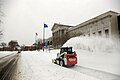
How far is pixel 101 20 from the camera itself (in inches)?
1890

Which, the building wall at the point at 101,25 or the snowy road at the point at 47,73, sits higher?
the building wall at the point at 101,25

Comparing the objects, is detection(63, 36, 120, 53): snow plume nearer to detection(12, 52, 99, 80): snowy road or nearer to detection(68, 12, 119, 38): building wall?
detection(12, 52, 99, 80): snowy road

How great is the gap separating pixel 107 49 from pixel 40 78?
15517 mm

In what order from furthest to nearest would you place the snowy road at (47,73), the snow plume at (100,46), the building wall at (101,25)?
the building wall at (101,25) → the snow plume at (100,46) → the snowy road at (47,73)

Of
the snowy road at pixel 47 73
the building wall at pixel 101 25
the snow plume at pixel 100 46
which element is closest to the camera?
the snowy road at pixel 47 73

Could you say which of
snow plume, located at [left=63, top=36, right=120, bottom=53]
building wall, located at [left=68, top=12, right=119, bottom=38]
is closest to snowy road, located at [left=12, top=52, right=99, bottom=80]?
snow plume, located at [left=63, top=36, right=120, bottom=53]

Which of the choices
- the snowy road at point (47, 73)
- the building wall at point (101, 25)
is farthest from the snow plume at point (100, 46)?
the building wall at point (101, 25)

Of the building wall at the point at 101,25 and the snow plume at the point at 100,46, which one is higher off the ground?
the building wall at the point at 101,25

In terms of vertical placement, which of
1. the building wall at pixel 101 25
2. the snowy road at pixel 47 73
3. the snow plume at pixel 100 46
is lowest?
the snowy road at pixel 47 73

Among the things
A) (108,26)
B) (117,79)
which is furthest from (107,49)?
(108,26)

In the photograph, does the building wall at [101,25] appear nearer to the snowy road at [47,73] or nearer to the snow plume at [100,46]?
the snow plume at [100,46]

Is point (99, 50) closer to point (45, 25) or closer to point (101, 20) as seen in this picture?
point (45, 25)

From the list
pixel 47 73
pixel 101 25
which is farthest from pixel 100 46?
pixel 101 25

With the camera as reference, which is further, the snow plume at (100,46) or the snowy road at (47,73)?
the snow plume at (100,46)
